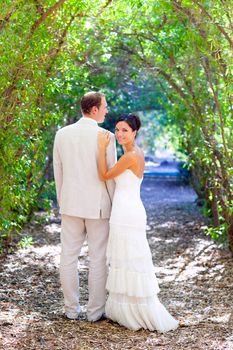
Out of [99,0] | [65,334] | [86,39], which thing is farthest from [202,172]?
[65,334]

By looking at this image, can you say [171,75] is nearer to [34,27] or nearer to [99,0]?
[99,0]

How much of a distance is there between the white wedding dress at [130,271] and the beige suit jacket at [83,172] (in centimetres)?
14

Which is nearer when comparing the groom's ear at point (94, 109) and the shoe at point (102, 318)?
the groom's ear at point (94, 109)

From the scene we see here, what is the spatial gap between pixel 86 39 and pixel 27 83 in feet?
11.1

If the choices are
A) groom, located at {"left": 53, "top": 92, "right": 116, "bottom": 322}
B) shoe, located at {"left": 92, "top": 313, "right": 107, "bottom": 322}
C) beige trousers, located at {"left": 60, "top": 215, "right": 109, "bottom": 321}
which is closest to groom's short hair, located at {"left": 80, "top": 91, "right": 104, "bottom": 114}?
groom, located at {"left": 53, "top": 92, "right": 116, "bottom": 322}

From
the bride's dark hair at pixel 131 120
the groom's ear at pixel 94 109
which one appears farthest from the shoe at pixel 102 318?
the groom's ear at pixel 94 109

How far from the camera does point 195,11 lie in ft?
22.7

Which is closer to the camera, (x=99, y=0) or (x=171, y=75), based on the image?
(x=99, y=0)

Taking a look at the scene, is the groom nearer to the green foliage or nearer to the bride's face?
the bride's face

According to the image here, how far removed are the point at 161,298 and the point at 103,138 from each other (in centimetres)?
207

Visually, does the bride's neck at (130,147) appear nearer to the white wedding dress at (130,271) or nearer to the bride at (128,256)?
the bride at (128,256)

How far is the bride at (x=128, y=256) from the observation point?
522cm

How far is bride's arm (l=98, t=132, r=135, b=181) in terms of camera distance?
17.3 ft

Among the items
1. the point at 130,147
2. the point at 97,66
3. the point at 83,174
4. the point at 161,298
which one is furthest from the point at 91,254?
the point at 97,66
